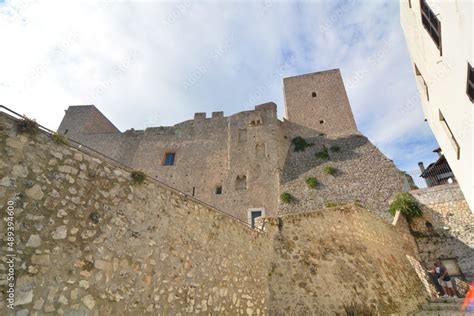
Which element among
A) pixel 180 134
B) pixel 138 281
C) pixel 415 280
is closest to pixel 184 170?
pixel 180 134

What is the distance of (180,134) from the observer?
26.8 meters

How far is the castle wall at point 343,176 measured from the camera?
17.6 metres

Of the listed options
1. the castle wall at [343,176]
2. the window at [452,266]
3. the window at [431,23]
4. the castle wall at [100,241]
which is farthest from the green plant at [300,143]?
the castle wall at [100,241]

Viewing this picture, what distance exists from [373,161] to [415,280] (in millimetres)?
11585

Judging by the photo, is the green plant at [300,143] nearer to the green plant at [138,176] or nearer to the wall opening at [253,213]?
the wall opening at [253,213]

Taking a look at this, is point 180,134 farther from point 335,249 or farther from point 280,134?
point 335,249

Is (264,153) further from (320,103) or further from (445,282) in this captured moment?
(445,282)

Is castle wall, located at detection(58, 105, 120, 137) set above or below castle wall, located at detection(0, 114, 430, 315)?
above

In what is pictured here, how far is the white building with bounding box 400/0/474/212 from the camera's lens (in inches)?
171

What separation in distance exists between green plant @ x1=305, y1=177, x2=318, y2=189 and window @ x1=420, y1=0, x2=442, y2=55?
14.3m

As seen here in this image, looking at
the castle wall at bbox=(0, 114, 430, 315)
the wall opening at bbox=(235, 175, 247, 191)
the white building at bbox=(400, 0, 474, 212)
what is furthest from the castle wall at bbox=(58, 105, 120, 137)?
the white building at bbox=(400, 0, 474, 212)

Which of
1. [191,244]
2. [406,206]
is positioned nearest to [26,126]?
[191,244]

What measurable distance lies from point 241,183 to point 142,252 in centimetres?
1825

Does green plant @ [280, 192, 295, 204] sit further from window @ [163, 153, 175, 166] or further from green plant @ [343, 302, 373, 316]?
green plant @ [343, 302, 373, 316]
